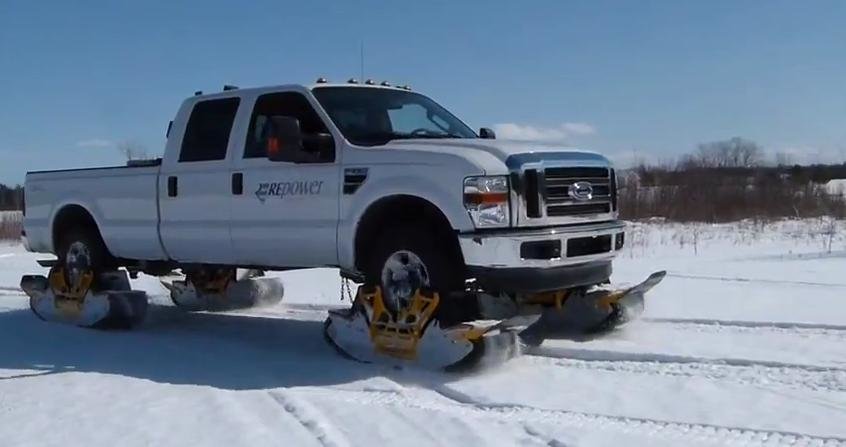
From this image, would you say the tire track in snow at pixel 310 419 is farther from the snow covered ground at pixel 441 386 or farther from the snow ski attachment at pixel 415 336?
the snow ski attachment at pixel 415 336

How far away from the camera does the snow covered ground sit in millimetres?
4715

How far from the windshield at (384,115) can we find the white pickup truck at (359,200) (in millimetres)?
17

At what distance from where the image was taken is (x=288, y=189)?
704cm

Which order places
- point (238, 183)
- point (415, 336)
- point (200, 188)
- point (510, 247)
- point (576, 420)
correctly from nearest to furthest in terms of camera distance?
point (576, 420) < point (510, 247) < point (415, 336) < point (238, 183) < point (200, 188)

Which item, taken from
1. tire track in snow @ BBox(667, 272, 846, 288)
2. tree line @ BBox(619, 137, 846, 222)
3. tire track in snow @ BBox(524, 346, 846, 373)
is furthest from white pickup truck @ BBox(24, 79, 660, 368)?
tree line @ BBox(619, 137, 846, 222)

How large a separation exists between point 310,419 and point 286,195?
8.10 feet

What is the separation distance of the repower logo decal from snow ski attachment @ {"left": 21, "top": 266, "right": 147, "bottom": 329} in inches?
80.6

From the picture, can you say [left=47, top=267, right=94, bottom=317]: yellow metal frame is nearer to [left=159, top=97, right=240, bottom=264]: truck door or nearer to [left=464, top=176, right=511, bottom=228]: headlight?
[left=159, top=97, right=240, bottom=264]: truck door

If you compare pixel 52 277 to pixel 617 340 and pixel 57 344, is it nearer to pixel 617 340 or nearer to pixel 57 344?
pixel 57 344

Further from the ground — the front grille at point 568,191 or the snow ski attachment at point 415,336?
the front grille at point 568,191

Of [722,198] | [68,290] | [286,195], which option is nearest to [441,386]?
[286,195]

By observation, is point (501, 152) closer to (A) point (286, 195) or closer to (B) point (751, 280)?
(A) point (286, 195)

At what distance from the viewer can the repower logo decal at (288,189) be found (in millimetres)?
6867

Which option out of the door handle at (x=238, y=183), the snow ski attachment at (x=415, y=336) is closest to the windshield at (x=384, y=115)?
the door handle at (x=238, y=183)
